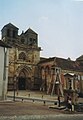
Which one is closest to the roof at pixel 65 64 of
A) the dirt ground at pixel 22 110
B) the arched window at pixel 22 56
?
the arched window at pixel 22 56

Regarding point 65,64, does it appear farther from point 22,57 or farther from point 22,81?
point 22,81

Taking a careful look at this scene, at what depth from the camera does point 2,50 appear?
103 feet

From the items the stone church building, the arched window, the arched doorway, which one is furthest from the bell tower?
the arched doorway

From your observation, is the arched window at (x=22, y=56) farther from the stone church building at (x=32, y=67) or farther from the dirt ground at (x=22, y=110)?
the dirt ground at (x=22, y=110)

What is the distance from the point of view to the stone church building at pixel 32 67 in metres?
59.1

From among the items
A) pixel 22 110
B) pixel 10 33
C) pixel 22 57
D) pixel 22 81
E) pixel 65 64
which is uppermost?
pixel 10 33

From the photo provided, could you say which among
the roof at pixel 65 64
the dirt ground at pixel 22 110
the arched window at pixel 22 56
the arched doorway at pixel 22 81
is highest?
the arched window at pixel 22 56

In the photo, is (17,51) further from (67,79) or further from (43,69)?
(67,79)

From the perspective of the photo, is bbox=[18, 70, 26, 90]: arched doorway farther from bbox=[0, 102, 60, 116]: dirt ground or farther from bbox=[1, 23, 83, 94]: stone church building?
bbox=[0, 102, 60, 116]: dirt ground

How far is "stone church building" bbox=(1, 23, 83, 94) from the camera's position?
194 feet

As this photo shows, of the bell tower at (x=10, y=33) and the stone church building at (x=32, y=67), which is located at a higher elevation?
the bell tower at (x=10, y=33)

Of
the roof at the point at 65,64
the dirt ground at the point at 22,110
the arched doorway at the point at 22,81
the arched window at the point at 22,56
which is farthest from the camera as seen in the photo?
the arched window at the point at 22,56

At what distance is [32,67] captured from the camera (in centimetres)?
6469

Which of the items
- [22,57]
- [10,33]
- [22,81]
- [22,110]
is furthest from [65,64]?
[22,110]
